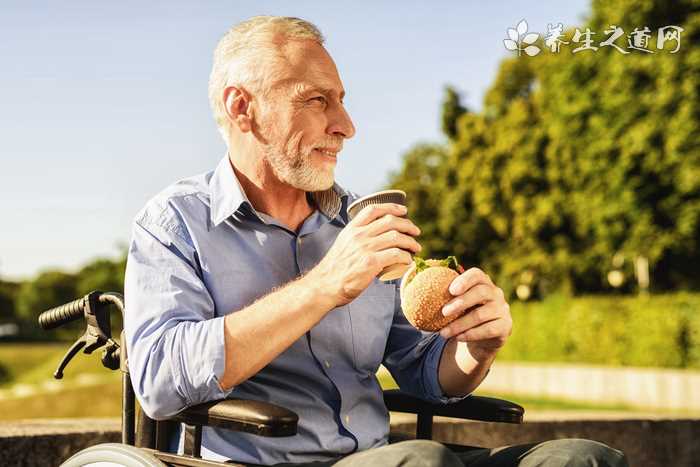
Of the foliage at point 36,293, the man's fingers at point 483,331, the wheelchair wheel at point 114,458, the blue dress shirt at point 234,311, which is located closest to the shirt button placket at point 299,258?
the blue dress shirt at point 234,311

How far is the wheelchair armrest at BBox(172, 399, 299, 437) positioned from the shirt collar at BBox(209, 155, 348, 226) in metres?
0.55

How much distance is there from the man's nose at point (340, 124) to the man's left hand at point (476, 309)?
500 mm

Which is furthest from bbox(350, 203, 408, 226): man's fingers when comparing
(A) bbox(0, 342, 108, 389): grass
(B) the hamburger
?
(A) bbox(0, 342, 108, 389): grass

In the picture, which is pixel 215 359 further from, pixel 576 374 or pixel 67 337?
pixel 67 337

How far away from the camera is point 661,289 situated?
2903cm

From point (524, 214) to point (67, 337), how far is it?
8087 centimetres

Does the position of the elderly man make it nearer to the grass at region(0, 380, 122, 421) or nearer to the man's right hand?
the man's right hand

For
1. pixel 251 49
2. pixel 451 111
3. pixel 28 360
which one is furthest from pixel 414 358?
pixel 28 360

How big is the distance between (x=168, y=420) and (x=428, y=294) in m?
0.73

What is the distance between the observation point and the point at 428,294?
2.54m

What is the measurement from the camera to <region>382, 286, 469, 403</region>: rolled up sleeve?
Answer: 9.66ft

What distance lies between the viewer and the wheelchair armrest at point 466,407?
2.85 metres

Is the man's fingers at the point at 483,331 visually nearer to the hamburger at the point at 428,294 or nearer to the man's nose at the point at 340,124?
the hamburger at the point at 428,294

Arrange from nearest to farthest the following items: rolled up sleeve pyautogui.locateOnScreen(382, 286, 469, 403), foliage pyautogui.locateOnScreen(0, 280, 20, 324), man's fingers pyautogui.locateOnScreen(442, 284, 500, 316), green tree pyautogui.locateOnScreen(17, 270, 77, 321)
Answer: man's fingers pyautogui.locateOnScreen(442, 284, 500, 316)
rolled up sleeve pyautogui.locateOnScreen(382, 286, 469, 403)
green tree pyautogui.locateOnScreen(17, 270, 77, 321)
foliage pyautogui.locateOnScreen(0, 280, 20, 324)
